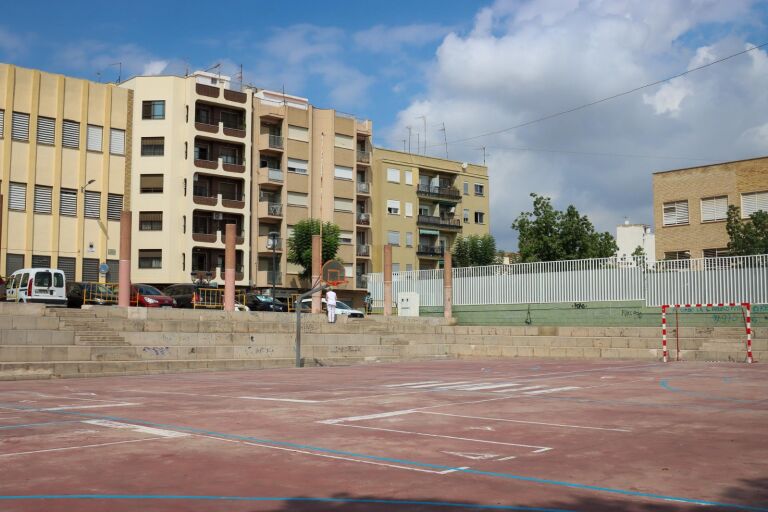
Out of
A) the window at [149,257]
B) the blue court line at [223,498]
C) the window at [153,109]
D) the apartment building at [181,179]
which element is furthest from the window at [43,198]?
the blue court line at [223,498]

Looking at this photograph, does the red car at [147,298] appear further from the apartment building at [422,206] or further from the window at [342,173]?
the apartment building at [422,206]

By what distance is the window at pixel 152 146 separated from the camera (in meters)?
59.1

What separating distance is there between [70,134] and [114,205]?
598 centimetres

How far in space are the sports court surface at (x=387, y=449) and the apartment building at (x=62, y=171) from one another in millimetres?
39826

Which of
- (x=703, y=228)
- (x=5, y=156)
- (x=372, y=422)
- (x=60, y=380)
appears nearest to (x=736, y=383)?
(x=372, y=422)

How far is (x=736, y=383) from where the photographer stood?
57.0ft

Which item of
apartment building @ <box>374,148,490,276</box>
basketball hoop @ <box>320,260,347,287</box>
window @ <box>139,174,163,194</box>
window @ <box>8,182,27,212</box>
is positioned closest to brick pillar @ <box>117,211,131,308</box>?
basketball hoop @ <box>320,260,347,287</box>

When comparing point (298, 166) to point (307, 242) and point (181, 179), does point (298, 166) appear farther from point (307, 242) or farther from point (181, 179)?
point (181, 179)

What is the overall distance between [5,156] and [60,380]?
3627 cm

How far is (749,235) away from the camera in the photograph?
3862cm

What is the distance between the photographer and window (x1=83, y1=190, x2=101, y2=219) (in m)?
55.1

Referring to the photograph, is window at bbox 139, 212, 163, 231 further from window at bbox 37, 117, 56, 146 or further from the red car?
the red car

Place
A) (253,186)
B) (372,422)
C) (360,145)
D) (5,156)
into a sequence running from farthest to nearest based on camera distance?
(360,145) < (253,186) < (5,156) < (372,422)

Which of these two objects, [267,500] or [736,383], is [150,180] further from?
[267,500]
